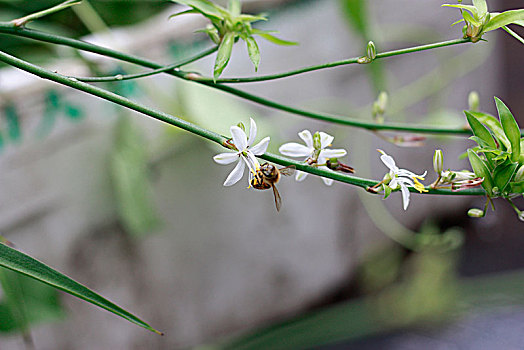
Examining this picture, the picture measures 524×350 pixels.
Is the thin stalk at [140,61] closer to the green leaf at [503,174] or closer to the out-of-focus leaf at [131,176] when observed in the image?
the green leaf at [503,174]

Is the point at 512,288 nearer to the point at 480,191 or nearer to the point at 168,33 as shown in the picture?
the point at 168,33

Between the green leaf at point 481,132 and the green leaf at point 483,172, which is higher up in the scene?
the green leaf at point 481,132

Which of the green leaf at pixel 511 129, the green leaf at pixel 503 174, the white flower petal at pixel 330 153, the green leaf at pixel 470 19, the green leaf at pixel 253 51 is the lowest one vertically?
the green leaf at pixel 503 174

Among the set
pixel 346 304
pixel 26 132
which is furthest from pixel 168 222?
pixel 346 304

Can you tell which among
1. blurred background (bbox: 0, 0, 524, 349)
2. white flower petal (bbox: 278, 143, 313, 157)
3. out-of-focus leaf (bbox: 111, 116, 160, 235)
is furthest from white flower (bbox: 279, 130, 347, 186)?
out-of-focus leaf (bbox: 111, 116, 160, 235)

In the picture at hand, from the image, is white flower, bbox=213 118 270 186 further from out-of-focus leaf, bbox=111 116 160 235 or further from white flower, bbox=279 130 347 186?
out-of-focus leaf, bbox=111 116 160 235

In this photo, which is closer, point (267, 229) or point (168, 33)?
point (168, 33)

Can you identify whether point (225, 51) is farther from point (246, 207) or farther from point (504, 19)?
point (246, 207)

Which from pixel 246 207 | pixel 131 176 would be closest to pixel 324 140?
pixel 131 176

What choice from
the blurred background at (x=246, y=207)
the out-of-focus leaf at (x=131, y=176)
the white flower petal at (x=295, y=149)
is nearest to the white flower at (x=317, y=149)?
the white flower petal at (x=295, y=149)
